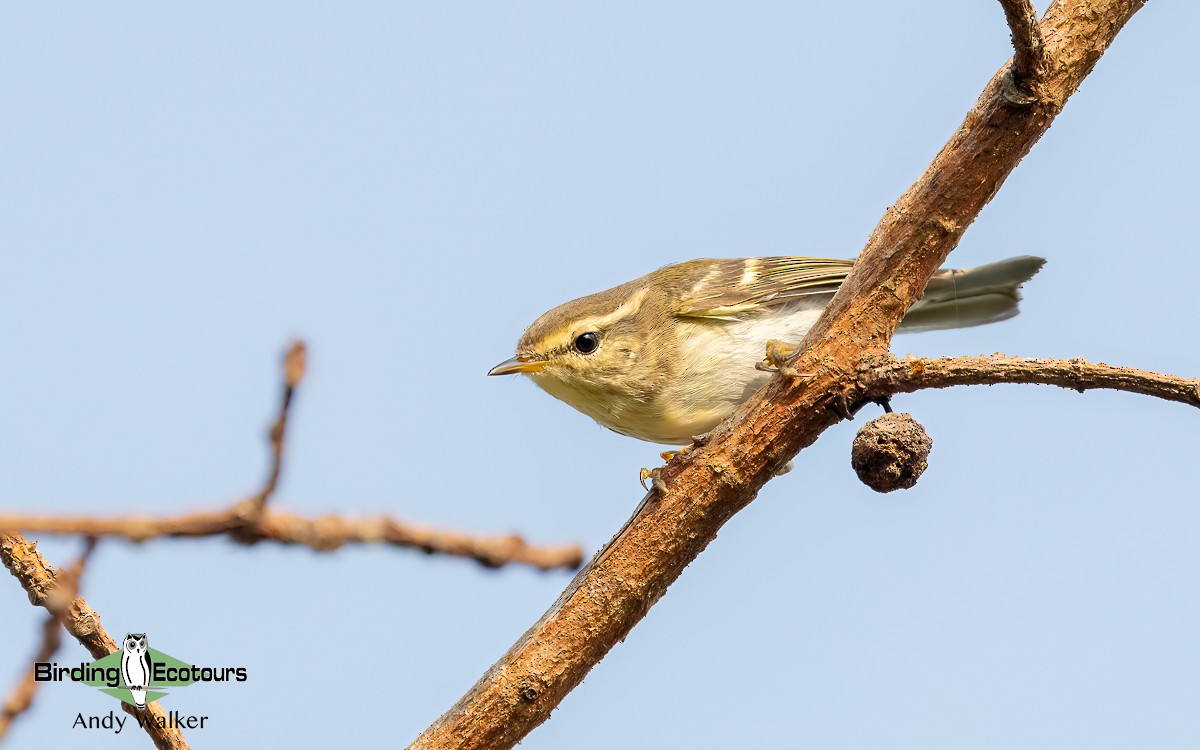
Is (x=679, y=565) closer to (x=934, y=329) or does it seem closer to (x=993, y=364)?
(x=993, y=364)

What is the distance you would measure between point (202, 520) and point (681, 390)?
14.4ft

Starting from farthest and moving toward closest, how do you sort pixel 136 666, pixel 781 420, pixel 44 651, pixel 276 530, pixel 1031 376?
pixel 781 420 < pixel 1031 376 < pixel 136 666 < pixel 44 651 < pixel 276 530

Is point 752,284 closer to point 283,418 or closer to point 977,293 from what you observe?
point 977,293

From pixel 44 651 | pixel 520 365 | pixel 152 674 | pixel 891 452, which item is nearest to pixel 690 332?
pixel 520 365

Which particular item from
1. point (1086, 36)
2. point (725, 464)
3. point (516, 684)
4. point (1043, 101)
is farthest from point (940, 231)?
point (516, 684)

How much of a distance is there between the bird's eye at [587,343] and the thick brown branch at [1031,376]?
8.63ft

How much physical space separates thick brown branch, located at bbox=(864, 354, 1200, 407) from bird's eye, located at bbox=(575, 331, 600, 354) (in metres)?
2.63

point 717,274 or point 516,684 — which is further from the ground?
point 717,274

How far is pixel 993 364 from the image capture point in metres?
3.01

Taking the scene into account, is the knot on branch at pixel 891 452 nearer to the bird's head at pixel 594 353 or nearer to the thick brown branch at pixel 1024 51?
the thick brown branch at pixel 1024 51

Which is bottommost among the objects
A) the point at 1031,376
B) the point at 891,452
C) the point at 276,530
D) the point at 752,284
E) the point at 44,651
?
the point at 44,651

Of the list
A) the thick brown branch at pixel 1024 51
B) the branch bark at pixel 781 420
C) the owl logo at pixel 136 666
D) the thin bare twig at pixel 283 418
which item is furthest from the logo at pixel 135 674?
the thick brown branch at pixel 1024 51

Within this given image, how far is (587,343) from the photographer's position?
5812 mm

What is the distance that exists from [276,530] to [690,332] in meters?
4.71
